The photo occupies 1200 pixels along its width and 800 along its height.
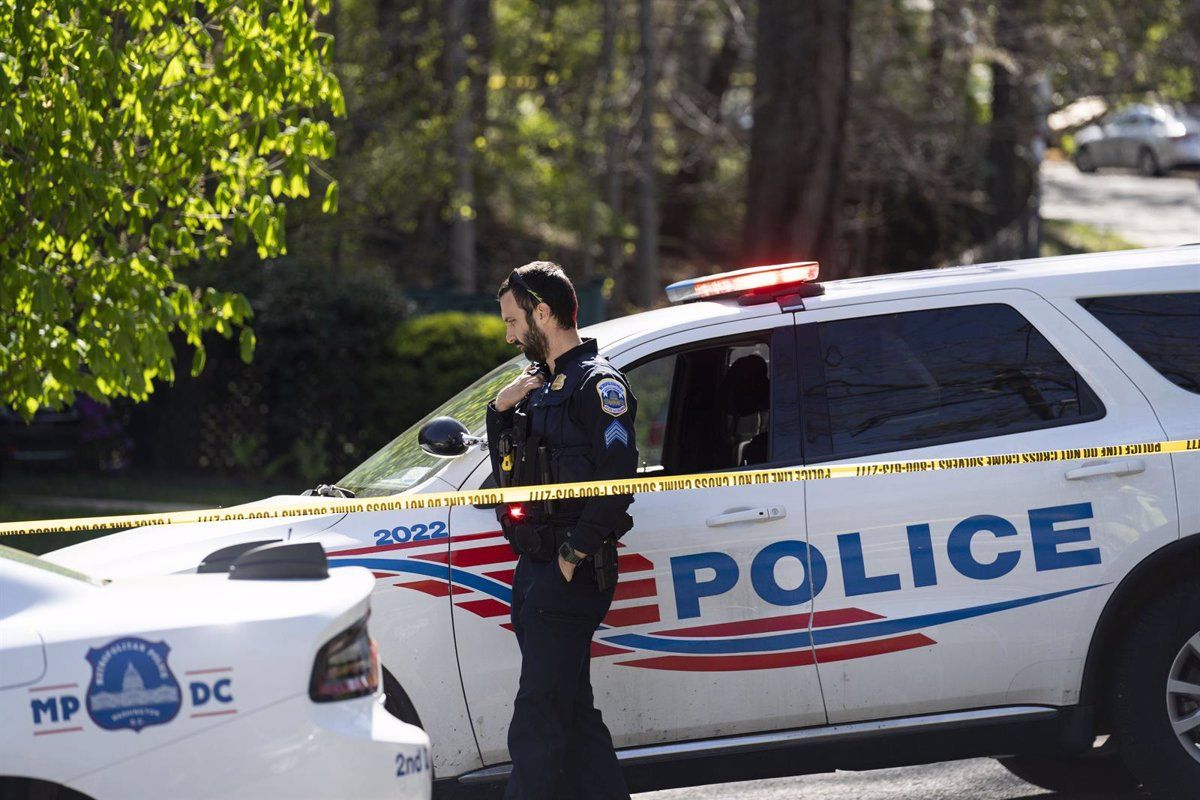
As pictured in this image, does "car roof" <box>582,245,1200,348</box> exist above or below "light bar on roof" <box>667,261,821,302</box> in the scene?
below

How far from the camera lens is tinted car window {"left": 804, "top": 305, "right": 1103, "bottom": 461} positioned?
15.8ft

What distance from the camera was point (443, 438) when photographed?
4551 millimetres

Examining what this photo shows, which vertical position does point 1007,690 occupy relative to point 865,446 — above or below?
below

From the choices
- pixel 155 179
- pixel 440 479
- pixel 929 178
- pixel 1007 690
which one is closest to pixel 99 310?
pixel 155 179

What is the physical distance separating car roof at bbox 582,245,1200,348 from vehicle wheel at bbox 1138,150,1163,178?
33.8 m

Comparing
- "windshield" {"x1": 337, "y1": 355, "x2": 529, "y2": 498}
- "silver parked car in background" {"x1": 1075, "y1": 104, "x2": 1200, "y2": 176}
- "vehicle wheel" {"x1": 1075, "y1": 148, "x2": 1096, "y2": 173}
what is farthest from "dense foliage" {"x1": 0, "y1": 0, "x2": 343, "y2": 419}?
"vehicle wheel" {"x1": 1075, "y1": 148, "x2": 1096, "y2": 173}

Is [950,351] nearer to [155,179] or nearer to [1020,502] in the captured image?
[1020,502]

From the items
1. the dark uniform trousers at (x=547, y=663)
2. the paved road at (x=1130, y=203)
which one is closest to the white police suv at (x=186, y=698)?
the dark uniform trousers at (x=547, y=663)

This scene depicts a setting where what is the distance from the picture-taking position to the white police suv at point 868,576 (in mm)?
4594

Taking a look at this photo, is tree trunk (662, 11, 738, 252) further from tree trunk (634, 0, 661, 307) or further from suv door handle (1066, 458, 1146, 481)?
suv door handle (1066, 458, 1146, 481)

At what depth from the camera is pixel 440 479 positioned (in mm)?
4727

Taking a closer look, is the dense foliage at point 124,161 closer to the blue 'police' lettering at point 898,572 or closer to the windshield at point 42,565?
the windshield at point 42,565

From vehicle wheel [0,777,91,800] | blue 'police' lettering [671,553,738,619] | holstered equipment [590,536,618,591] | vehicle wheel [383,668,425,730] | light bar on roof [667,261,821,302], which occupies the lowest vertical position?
vehicle wheel [383,668,425,730]

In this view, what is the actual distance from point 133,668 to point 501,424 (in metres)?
1.61
